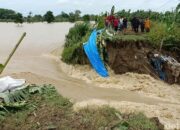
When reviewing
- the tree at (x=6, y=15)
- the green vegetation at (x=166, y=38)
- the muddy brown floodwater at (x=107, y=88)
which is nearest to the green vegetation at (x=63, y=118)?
the muddy brown floodwater at (x=107, y=88)

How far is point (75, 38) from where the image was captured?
19875 millimetres

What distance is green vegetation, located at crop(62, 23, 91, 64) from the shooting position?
16.9m

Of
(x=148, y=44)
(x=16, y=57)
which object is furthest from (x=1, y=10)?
(x=148, y=44)

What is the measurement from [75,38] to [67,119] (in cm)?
1210

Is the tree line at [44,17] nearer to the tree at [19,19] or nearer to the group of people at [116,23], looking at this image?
the tree at [19,19]

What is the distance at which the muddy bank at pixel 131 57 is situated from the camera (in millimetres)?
15430

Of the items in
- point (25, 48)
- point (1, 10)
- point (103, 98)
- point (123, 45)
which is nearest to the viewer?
point (103, 98)

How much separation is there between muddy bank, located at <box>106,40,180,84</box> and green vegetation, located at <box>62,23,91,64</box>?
1337 mm

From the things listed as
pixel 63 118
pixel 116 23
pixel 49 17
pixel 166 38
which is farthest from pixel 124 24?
pixel 49 17

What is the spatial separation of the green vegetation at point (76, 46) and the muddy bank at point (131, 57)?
4.39ft

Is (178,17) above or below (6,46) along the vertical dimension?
above

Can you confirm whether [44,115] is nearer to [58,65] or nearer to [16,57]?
[58,65]

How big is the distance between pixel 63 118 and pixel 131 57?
805cm

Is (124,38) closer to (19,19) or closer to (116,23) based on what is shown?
(116,23)
